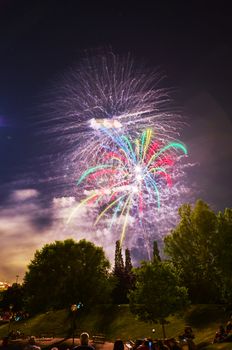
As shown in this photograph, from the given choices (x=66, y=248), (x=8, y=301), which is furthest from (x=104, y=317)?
(x=8, y=301)

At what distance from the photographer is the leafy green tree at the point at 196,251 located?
51406 millimetres

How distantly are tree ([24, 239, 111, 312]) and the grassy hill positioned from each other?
A: 301cm

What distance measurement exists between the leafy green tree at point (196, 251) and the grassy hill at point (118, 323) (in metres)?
7.01

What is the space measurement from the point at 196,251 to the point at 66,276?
71.5 ft

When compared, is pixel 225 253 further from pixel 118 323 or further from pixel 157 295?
pixel 118 323

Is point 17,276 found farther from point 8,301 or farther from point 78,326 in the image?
point 78,326

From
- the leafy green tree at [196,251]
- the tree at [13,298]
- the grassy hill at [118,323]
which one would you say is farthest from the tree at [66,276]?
the tree at [13,298]

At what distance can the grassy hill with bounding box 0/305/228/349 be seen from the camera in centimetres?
3881

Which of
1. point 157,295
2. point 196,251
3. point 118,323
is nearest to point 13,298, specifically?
point 118,323

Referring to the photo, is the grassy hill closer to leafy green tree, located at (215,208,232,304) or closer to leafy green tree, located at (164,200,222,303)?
leafy green tree, located at (215,208,232,304)

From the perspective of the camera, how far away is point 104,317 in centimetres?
5191

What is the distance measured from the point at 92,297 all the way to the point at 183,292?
19.1m

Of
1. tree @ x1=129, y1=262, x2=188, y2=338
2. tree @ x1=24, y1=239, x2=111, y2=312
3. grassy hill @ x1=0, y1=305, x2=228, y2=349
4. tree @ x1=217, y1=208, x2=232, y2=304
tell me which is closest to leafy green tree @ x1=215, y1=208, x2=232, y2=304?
tree @ x1=217, y1=208, x2=232, y2=304

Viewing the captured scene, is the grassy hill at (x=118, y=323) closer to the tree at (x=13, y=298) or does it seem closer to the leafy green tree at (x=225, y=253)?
the leafy green tree at (x=225, y=253)
